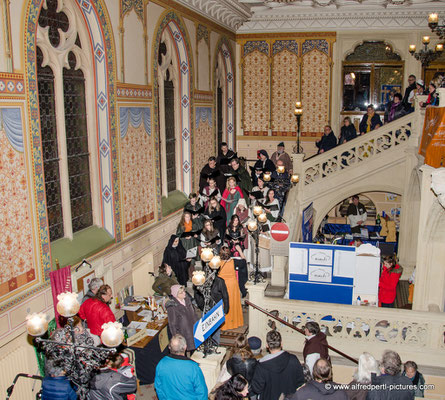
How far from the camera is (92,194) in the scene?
9945 millimetres

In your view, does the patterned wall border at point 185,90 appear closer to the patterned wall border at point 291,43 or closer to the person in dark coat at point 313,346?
the patterned wall border at point 291,43

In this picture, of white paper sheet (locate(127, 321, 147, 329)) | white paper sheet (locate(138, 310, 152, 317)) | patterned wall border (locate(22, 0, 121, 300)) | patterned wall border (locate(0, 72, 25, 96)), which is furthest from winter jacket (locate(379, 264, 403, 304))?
patterned wall border (locate(0, 72, 25, 96))

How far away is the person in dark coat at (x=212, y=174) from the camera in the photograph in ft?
45.5

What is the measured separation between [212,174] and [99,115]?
185 inches

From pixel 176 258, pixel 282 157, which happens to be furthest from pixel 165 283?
pixel 282 157

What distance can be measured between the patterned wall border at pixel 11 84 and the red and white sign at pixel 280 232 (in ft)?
18.0

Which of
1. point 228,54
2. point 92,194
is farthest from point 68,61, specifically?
point 228,54

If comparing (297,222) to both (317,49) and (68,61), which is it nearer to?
(68,61)

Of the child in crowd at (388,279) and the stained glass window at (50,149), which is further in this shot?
the child in crowd at (388,279)

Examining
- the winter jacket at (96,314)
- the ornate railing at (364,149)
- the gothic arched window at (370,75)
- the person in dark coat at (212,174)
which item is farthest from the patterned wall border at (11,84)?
the gothic arched window at (370,75)

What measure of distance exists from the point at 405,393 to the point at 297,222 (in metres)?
8.00

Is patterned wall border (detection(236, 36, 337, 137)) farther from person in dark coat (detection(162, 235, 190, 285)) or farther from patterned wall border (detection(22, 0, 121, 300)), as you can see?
patterned wall border (detection(22, 0, 121, 300))

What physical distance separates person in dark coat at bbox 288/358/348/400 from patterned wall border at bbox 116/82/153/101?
7092 mm

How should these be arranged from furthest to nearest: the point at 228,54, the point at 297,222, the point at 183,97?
1. the point at 228,54
2. the point at 183,97
3. the point at 297,222
